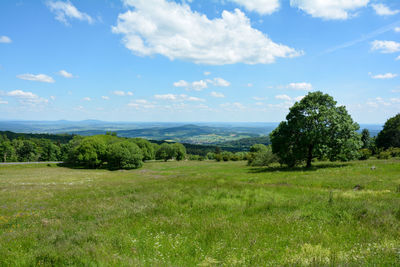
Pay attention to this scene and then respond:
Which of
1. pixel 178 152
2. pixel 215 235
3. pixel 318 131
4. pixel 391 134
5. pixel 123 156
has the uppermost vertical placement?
pixel 318 131

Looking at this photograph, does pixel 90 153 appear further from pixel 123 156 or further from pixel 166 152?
pixel 166 152

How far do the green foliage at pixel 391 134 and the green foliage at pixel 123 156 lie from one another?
271 ft

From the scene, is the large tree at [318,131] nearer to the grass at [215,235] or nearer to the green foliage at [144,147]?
the grass at [215,235]

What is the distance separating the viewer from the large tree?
99.2 ft

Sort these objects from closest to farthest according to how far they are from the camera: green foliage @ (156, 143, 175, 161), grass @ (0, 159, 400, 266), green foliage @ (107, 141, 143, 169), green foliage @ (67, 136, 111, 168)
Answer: grass @ (0, 159, 400, 266) → green foliage @ (107, 141, 143, 169) → green foliage @ (67, 136, 111, 168) → green foliage @ (156, 143, 175, 161)

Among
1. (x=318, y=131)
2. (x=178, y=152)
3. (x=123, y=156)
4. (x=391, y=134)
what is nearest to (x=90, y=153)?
(x=123, y=156)

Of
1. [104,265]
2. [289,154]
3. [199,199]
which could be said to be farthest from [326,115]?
[104,265]

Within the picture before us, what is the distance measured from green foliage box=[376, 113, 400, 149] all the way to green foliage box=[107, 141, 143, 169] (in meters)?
82.7

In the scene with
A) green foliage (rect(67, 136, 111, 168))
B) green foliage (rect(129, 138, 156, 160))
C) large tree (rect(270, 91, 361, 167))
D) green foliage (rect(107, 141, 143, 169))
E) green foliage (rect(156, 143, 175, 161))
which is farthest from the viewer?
green foliage (rect(156, 143, 175, 161))

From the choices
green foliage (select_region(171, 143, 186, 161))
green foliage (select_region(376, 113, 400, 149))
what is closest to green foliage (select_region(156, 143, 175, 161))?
green foliage (select_region(171, 143, 186, 161))

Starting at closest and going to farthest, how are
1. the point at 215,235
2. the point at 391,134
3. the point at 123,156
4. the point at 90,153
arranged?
the point at 215,235, the point at 391,134, the point at 123,156, the point at 90,153

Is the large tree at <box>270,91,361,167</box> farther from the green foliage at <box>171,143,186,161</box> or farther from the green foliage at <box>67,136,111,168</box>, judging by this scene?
the green foliage at <box>171,143,186,161</box>

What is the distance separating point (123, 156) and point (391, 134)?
8786 cm

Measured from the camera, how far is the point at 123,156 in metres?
69.8
